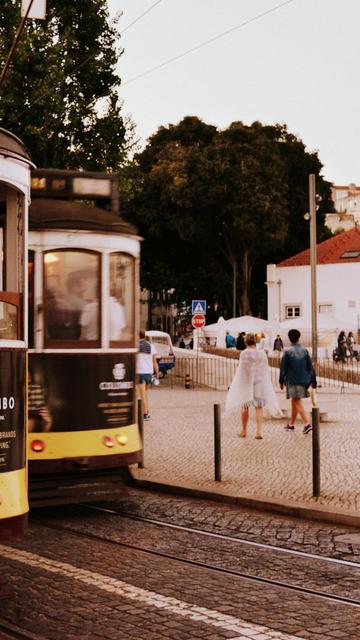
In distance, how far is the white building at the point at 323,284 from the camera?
209 ft

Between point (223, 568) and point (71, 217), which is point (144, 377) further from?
point (223, 568)

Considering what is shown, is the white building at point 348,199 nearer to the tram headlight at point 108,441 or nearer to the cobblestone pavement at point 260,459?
the cobblestone pavement at point 260,459

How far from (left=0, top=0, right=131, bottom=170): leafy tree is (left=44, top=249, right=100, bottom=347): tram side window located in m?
19.4

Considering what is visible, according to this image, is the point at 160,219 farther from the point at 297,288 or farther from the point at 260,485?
the point at 260,485

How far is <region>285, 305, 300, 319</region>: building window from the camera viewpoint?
65569 millimetres

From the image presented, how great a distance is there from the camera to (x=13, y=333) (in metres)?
6.99

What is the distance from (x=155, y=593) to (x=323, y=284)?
192 ft

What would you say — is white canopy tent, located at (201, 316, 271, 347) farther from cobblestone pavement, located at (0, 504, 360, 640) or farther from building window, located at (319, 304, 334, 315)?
cobblestone pavement, located at (0, 504, 360, 640)


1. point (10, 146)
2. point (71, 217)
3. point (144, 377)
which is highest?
point (10, 146)

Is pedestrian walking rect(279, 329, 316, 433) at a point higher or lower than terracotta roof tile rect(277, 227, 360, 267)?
lower

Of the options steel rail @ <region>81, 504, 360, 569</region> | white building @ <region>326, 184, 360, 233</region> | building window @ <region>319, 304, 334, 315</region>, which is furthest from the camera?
white building @ <region>326, 184, 360, 233</region>

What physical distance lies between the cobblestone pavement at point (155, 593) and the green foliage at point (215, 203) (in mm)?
45186

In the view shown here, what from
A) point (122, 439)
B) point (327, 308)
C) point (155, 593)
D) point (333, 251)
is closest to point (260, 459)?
point (122, 439)

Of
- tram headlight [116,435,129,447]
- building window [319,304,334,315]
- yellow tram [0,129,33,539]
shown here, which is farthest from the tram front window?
building window [319,304,334,315]
